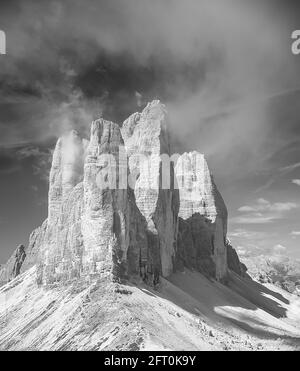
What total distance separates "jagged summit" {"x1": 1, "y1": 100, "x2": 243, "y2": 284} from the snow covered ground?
4.90 meters

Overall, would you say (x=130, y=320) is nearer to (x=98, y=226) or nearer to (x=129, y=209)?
(x=98, y=226)

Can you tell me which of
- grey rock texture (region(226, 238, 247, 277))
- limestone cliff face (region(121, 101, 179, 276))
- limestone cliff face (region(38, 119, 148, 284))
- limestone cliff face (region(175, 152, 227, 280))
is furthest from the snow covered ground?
grey rock texture (region(226, 238, 247, 277))

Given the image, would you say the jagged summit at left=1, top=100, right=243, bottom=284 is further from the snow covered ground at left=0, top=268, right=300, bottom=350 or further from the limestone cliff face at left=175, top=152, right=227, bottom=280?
the snow covered ground at left=0, top=268, right=300, bottom=350

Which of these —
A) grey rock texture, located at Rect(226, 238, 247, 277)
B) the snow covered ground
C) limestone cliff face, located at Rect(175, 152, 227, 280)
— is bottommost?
the snow covered ground

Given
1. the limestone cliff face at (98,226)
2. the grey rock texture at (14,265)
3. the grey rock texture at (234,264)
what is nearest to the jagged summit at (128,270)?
the limestone cliff face at (98,226)

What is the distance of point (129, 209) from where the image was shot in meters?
92.2

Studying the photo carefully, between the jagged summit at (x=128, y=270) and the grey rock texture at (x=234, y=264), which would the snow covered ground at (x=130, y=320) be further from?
the grey rock texture at (x=234, y=264)

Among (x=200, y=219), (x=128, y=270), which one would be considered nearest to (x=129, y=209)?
(x=128, y=270)

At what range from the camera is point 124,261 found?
284 feet

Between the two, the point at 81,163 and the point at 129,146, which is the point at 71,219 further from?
the point at 129,146

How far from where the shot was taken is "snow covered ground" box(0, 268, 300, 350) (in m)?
64.3

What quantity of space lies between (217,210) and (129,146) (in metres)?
40.1
